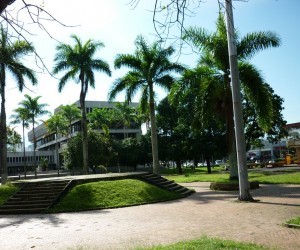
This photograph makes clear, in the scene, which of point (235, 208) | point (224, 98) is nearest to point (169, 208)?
point (235, 208)

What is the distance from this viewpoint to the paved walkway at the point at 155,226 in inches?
343

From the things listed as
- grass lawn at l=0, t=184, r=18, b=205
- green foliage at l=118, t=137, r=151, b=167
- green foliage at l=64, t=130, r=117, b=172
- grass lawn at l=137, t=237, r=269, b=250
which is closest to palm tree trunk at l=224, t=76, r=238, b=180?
grass lawn at l=0, t=184, r=18, b=205

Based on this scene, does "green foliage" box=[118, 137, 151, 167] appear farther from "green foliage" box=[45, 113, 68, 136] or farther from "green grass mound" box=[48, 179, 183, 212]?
"green grass mound" box=[48, 179, 183, 212]

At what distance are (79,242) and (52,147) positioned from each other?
9199cm

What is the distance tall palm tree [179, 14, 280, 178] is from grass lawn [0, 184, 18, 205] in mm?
10623

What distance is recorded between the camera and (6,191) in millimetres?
18547

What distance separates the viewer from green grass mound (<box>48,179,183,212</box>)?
1592 cm

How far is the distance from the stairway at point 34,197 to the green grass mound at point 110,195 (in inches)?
23.2

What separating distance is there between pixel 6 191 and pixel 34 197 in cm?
201

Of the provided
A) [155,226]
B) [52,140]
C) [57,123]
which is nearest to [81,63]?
[155,226]

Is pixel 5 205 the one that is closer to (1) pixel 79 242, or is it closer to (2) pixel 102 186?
(2) pixel 102 186

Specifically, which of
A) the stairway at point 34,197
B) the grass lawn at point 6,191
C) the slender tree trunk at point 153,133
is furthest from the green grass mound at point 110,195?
the slender tree trunk at point 153,133

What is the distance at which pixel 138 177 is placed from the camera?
68.5 ft

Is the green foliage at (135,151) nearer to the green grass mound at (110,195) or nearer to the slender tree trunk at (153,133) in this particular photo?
the slender tree trunk at (153,133)
